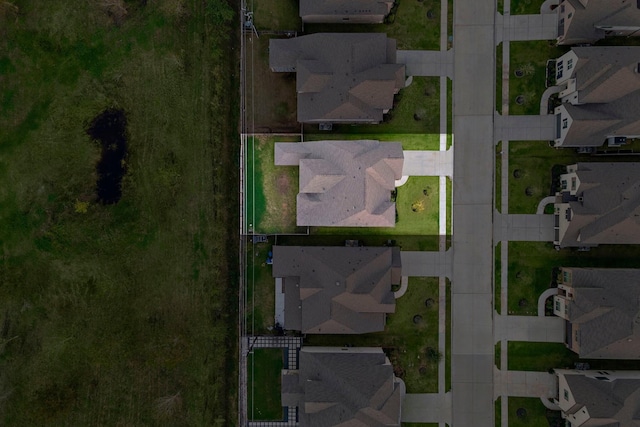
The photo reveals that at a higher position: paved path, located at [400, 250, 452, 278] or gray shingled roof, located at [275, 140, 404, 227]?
gray shingled roof, located at [275, 140, 404, 227]

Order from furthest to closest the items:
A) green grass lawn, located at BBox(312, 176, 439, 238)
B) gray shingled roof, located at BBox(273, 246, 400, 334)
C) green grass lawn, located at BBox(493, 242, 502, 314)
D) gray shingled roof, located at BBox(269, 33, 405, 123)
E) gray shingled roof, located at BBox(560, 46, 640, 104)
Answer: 1. green grass lawn, located at BBox(493, 242, 502, 314)
2. green grass lawn, located at BBox(312, 176, 439, 238)
3. gray shingled roof, located at BBox(273, 246, 400, 334)
4. gray shingled roof, located at BBox(269, 33, 405, 123)
5. gray shingled roof, located at BBox(560, 46, 640, 104)

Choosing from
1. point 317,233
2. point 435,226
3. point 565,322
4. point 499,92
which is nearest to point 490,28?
point 499,92

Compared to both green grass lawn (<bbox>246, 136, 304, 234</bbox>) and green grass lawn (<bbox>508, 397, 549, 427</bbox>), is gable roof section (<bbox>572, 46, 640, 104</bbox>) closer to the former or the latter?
green grass lawn (<bbox>246, 136, 304, 234</bbox>)

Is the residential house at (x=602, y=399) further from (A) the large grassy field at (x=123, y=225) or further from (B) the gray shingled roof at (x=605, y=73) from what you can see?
(A) the large grassy field at (x=123, y=225)

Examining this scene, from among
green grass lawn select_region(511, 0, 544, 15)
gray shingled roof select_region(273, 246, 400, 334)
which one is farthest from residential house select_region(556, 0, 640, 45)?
gray shingled roof select_region(273, 246, 400, 334)

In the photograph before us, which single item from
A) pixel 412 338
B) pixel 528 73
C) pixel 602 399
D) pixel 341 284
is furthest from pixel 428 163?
pixel 602 399

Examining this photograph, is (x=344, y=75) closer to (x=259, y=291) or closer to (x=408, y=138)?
(x=408, y=138)
